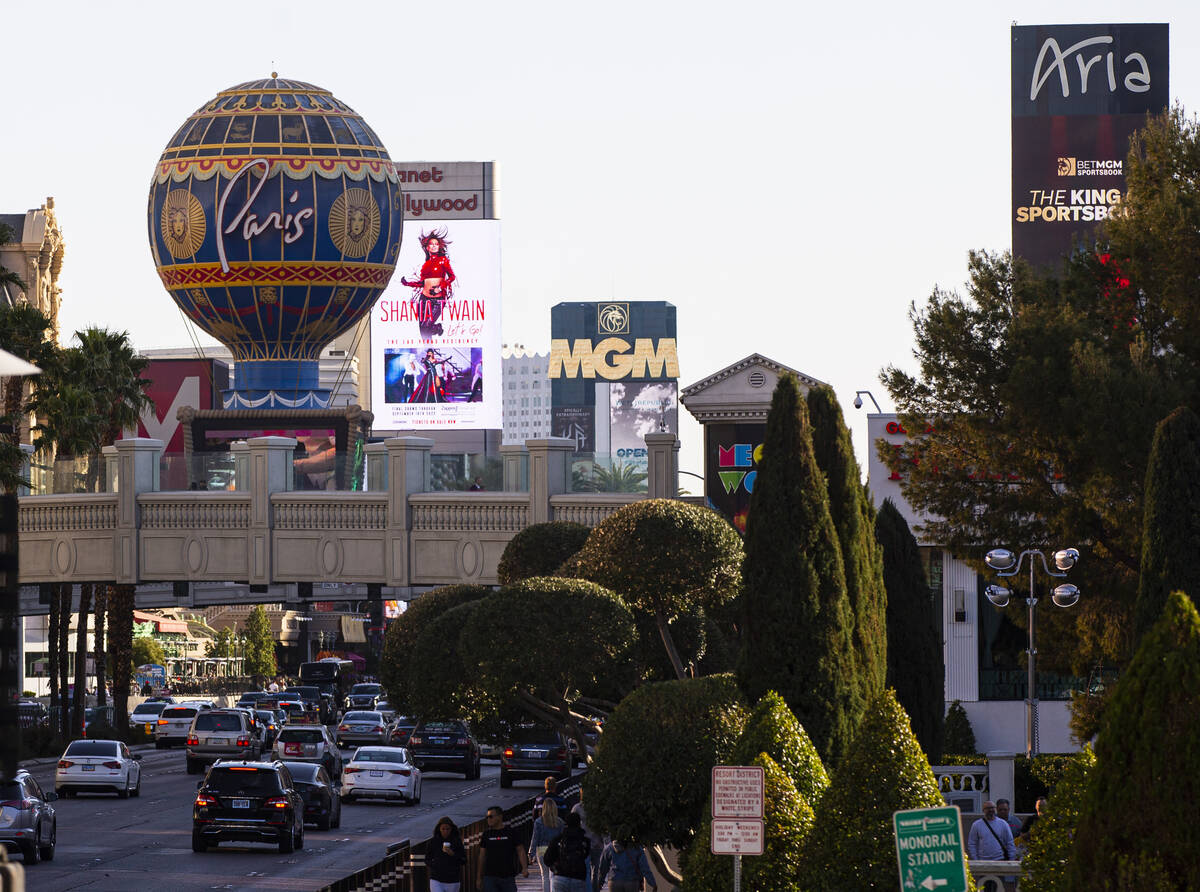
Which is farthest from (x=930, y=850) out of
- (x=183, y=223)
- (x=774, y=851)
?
(x=183, y=223)

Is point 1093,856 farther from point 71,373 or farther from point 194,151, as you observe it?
point 194,151

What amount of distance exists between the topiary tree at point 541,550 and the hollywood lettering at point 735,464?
2951 centimetres

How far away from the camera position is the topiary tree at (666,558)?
29.2 meters

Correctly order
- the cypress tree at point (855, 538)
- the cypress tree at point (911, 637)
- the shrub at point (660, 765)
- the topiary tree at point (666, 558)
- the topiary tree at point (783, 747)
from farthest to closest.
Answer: the cypress tree at point (911, 637) → the topiary tree at point (666, 558) → the cypress tree at point (855, 538) → the shrub at point (660, 765) → the topiary tree at point (783, 747)

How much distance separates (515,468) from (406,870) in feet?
85.8

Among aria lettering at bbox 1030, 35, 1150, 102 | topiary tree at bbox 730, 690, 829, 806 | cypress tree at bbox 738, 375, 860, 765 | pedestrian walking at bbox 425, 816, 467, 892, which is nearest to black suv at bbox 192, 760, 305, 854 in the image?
pedestrian walking at bbox 425, 816, 467, 892

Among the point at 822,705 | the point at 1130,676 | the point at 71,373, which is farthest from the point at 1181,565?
the point at 71,373

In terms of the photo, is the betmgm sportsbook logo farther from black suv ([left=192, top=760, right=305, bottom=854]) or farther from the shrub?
the shrub

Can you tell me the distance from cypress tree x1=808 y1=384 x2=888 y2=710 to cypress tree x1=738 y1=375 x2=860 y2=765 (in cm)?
54

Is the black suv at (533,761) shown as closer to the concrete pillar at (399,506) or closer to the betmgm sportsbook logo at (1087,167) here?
the concrete pillar at (399,506)

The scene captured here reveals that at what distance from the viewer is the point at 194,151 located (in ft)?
236

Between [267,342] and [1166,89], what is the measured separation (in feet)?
109

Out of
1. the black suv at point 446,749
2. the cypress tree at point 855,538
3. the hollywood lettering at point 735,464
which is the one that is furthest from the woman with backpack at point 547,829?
the hollywood lettering at point 735,464

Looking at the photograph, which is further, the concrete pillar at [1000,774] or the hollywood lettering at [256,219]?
the hollywood lettering at [256,219]
